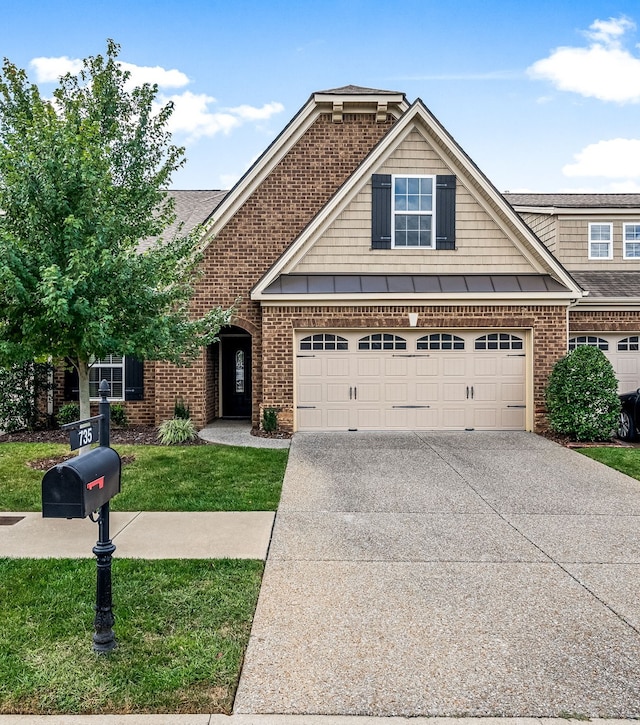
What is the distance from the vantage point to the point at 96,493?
3100 millimetres

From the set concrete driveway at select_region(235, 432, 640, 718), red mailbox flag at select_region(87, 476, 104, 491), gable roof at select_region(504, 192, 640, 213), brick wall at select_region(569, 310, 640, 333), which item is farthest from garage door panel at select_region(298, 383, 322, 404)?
gable roof at select_region(504, 192, 640, 213)

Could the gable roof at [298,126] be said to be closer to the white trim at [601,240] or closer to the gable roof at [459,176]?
the gable roof at [459,176]

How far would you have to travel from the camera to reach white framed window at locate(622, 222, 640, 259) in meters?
15.8

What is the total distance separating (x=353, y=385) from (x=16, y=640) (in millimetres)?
9420

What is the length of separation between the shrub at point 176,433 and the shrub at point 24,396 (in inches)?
157

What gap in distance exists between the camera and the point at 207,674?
3123 millimetres

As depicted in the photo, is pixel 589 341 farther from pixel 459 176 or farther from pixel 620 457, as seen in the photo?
pixel 459 176

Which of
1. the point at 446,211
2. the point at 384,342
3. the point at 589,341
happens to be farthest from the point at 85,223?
the point at 589,341

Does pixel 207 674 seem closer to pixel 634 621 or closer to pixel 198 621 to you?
pixel 198 621

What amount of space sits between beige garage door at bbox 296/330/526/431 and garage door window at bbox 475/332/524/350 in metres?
0.02

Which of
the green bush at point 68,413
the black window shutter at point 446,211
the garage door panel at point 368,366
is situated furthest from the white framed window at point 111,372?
the black window shutter at point 446,211

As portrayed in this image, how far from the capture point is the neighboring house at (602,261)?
13555 millimetres

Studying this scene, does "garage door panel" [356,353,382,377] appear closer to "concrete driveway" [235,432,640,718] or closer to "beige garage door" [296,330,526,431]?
"beige garage door" [296,330,526,431]

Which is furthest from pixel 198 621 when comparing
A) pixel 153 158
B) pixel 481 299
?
pixel 481 299
